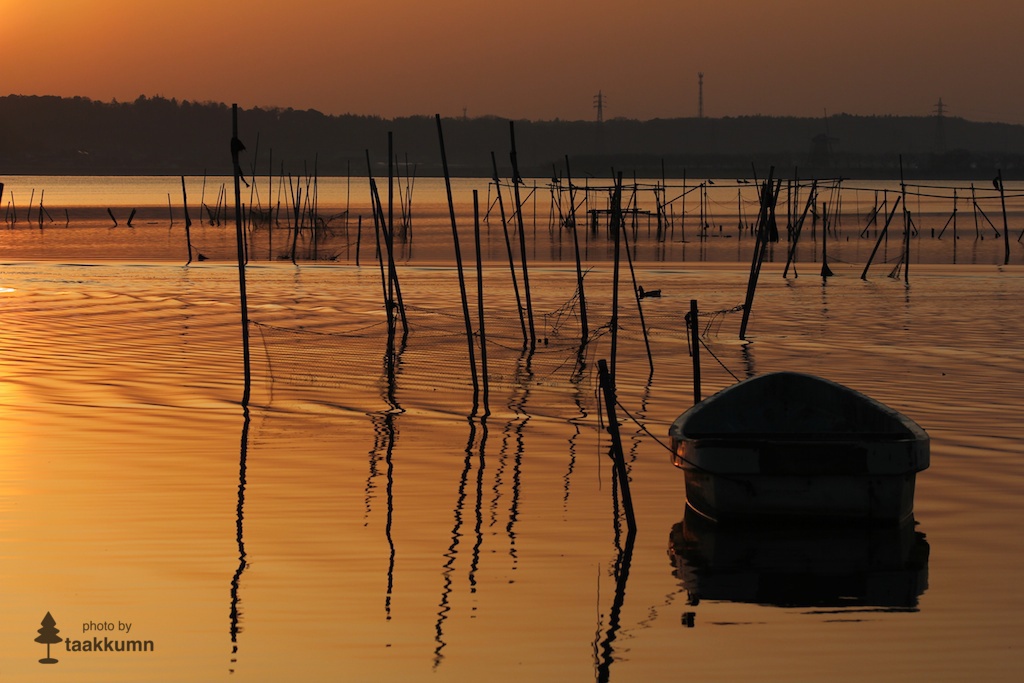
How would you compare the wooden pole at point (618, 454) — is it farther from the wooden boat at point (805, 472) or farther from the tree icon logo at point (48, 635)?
the tree icon logo at point (48, 635)

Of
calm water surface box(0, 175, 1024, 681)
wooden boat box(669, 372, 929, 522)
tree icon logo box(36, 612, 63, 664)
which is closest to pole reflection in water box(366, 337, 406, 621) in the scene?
calm water surface box(0, 175, 1024, 681)

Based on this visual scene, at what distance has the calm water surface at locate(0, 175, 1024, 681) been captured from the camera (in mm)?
5477

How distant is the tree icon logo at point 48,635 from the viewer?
5309 millimetres

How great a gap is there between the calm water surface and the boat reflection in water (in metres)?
0.02

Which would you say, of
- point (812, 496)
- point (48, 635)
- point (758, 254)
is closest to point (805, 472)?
point (812, 496)

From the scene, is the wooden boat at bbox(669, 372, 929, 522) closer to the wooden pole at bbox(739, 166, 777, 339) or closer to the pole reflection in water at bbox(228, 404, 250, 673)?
the pole reflection in water at bbox(228, 404, 250, 673)

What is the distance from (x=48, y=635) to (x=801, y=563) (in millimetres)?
3502

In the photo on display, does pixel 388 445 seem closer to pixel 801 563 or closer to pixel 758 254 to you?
pixel 801 563

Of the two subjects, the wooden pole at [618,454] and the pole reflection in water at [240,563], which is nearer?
the pole reflection in water at [240,563]

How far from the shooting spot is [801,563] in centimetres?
667

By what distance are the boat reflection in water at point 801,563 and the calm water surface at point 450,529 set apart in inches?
0.8

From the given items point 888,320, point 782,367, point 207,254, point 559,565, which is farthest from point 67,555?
point 207,254

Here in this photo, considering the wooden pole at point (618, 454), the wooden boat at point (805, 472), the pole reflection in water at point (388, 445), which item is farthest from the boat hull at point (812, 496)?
the pole reflection in water at point (388, 445)

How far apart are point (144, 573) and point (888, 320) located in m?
13.3
